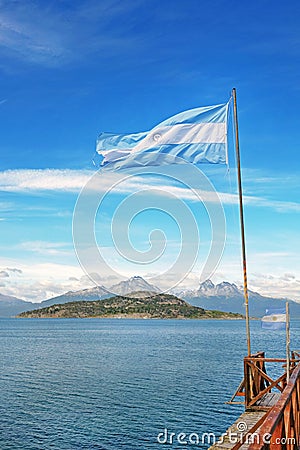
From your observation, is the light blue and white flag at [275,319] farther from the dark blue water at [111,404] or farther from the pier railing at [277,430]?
the dark blue water at [111,404]

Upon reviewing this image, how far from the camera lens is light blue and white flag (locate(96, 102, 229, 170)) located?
590 inches

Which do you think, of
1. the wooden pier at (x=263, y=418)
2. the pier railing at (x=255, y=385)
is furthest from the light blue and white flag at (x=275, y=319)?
the pier railing at (x=255, y=385)

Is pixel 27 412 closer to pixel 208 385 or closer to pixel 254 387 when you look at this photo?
pixel 208 385

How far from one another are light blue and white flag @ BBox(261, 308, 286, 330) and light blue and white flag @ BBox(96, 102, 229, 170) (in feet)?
16.5

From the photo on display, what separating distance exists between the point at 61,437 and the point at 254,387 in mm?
12643

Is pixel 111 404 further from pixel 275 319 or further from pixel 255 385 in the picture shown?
pixel 275 319

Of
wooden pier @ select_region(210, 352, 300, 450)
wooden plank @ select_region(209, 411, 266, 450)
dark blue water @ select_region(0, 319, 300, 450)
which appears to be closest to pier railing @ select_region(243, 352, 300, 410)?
wooden pier @ select_region(210, 352, 300, 450)

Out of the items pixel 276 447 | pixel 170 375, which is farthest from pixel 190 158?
pixel 170 375

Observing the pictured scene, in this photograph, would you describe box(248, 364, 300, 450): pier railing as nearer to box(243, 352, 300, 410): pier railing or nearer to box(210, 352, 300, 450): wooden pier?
box(210, 352, 300, 450): wooden pier

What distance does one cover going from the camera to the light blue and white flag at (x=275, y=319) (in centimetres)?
1297

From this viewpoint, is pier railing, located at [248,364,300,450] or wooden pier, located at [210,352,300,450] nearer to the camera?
pier railing, located at [248,364,300,450]

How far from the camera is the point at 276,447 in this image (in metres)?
6.30

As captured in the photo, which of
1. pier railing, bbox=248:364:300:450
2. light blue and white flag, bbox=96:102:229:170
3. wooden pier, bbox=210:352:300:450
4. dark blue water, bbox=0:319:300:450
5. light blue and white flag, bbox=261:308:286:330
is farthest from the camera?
dark blue water, bbox=0:319:300:450

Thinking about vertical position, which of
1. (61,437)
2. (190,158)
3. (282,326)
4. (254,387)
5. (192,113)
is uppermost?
(192,113)
